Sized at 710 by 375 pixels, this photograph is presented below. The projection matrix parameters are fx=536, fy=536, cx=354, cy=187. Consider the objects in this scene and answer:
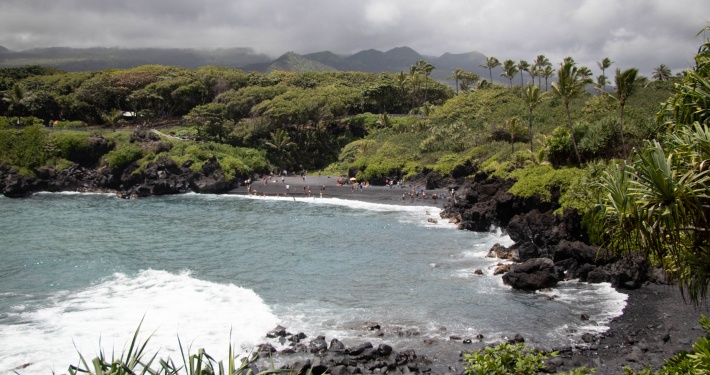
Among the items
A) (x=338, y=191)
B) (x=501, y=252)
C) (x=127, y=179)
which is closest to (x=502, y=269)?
(x=501, y=252)

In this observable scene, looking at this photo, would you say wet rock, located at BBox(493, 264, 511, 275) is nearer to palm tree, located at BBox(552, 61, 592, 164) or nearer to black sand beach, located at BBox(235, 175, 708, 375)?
black sand beach, located at BBox(235, 175, 708, 375)

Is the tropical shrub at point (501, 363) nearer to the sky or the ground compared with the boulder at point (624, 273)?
nearer to the sky

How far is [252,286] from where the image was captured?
2797 cm

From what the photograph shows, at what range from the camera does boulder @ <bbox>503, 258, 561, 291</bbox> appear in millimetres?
25688

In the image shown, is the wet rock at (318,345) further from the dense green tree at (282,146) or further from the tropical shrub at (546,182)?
the dense green tree at (282,146)

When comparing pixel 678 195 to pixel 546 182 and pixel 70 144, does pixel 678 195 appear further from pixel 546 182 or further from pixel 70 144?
pixel 70 144

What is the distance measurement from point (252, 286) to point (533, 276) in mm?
14150

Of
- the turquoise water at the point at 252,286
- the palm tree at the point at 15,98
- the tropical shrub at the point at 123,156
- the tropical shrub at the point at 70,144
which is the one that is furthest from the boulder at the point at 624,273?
the palm tree at the point at 15,98

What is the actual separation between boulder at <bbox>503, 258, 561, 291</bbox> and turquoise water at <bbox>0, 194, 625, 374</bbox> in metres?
0.54

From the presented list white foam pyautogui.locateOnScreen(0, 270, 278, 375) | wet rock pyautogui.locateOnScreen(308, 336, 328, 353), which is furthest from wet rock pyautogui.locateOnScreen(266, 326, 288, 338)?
wet rock pyautogui.locateOnScreen(308, 336, 328, 353)

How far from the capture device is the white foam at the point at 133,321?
19844 mm

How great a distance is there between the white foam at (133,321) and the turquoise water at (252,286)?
0.08m

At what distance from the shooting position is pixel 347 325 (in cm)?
2220

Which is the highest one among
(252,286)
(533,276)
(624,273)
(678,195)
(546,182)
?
(678,195)
